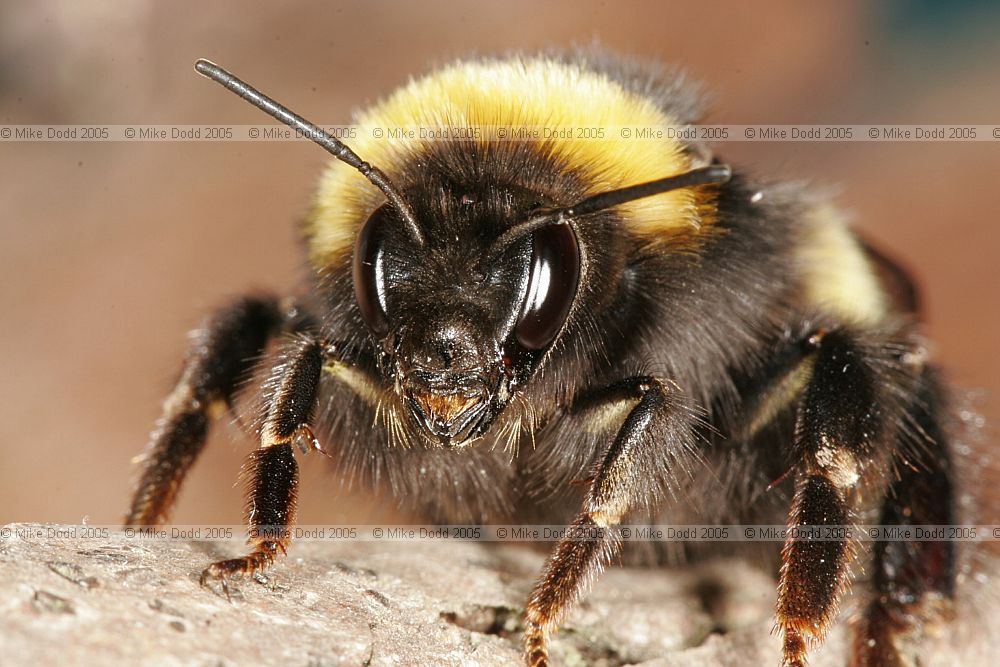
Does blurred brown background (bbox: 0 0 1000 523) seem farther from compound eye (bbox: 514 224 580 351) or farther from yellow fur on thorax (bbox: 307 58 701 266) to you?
compound eye (bbox: 514 224 580 351)

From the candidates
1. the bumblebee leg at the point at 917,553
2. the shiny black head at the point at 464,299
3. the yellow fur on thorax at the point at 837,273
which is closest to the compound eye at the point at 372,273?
the shiny black head at the point at 464,299

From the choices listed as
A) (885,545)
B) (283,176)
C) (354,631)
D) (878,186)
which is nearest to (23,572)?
(354,631)

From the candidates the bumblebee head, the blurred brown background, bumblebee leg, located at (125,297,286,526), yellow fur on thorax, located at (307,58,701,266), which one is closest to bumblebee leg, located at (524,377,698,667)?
the bumblebee head

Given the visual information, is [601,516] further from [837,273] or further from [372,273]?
[837,273]

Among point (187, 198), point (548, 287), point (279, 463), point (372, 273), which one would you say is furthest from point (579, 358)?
point (187, 198)

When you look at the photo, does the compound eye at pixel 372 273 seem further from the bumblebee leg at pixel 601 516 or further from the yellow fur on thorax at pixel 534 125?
the bumblebee leg at pixel 601 516

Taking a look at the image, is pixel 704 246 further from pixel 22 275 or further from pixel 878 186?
pixel 878 186
